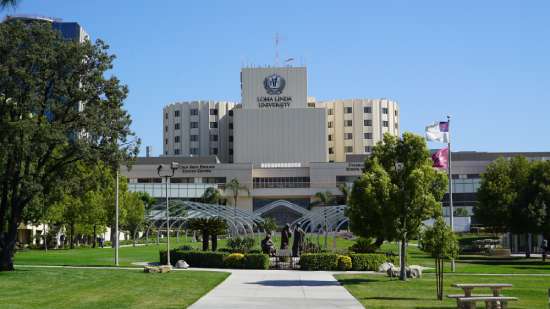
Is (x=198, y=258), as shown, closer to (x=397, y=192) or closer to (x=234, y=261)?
(x=234, y=261)

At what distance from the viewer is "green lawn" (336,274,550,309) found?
23.2 meters

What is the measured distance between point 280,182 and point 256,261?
87.9 meters

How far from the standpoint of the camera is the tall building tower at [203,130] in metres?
153

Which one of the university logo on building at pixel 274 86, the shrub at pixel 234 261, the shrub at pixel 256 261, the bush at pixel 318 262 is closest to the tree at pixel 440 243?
the bush at pixel 318 262

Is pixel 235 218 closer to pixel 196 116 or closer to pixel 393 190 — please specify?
pixel 393 190

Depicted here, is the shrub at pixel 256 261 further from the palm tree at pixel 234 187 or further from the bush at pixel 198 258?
the palm tree at pixel 234 187

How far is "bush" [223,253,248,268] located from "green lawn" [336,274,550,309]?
26.3 ft

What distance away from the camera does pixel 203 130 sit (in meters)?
154

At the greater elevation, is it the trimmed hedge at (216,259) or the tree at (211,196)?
the tree at (211,196)

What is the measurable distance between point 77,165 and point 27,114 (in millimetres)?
4990

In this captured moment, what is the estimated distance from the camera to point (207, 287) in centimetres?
2836

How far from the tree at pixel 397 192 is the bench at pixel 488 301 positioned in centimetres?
1050

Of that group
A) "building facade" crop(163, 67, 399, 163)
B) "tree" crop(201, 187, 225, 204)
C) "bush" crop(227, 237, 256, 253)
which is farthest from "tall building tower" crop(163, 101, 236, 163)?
"bush" crop(227, 237, 256, 253)

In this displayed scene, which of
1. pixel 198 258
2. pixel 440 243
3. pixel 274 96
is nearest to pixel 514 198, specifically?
pixel 198 258
